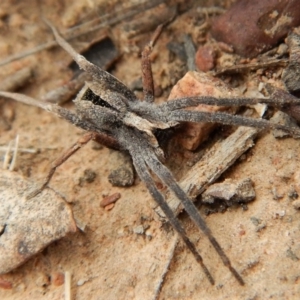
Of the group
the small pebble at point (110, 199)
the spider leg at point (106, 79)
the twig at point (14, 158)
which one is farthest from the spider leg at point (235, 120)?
the twig at point (14, 158)

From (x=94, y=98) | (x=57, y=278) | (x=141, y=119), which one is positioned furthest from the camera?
(x=94, y=98)

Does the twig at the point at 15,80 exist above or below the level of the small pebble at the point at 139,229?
above

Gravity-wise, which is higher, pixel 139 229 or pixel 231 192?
pixel 139 229

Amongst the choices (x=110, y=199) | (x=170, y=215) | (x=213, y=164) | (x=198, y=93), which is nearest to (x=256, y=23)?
(x=198, y=93)

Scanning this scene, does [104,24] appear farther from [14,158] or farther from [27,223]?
[27,223]

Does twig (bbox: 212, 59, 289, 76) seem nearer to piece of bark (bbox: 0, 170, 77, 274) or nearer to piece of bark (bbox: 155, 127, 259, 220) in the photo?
piece of bark (bbox: 155, 127, 259, 220)

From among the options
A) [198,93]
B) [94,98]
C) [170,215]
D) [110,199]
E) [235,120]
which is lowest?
[170,215]

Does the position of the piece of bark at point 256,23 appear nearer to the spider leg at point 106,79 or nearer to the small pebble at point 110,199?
the spider leg at point 106,79
